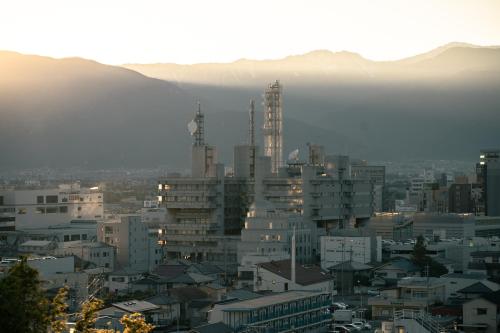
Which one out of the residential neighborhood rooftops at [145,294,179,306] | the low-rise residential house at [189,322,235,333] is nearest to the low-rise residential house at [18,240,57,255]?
the residential neighborhood rooftops at [145,294,179,306]

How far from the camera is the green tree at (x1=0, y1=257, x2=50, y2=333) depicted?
14.4 meters

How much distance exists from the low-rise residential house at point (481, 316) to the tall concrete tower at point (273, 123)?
3250 centimetres

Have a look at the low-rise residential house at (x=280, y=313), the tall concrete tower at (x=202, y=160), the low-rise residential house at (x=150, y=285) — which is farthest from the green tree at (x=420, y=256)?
the tall concrete tower at (x=202, y=160)

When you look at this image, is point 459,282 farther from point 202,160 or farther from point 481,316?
point 202,160

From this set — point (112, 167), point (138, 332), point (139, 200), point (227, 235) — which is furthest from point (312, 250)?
point (112, 167)

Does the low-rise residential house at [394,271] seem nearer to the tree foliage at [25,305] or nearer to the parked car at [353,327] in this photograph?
the parked car at [353,327]

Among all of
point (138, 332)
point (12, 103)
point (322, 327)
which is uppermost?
point (12, 103)

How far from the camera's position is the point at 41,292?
14.7m

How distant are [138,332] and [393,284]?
89.8 ft

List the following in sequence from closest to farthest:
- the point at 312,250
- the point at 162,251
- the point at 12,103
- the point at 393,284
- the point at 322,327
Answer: the point at 322,327 → the point at 393,284 → the point at 312,250 → the point at 162,251 → the point at 12,103

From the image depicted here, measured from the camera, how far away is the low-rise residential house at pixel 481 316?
32.1 meters

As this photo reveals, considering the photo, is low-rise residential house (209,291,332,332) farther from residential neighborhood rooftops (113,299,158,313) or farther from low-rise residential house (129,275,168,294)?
low-rise residential house (129,275,168,294)

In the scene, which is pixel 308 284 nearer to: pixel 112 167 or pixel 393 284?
pixel 393 284

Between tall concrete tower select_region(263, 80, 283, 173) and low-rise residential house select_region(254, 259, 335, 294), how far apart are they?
23943mm
